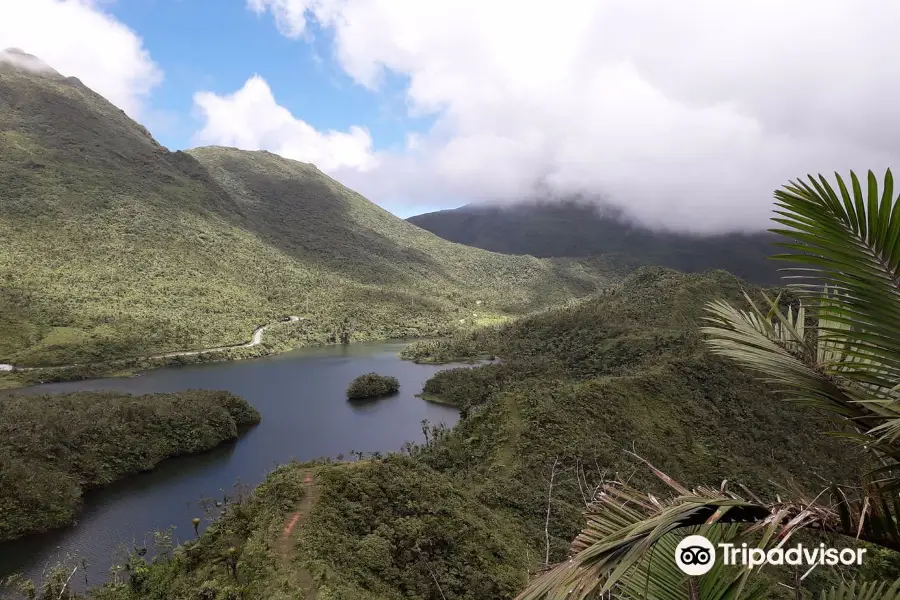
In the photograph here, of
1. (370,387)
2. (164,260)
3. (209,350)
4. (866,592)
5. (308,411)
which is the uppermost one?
(164,260)

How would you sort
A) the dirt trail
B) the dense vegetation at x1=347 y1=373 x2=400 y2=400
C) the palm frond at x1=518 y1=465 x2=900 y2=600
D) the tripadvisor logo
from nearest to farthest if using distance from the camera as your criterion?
the palm frond at x1=518 y1=465 x2=900 y2=600 → the tripadvisor logo → the dirt trail → the dense vegetation at x1=347 y1=373 x2=400 y2=400

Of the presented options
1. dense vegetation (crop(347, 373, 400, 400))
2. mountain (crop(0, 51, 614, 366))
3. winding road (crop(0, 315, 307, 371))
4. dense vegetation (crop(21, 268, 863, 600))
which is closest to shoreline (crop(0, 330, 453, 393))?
winding road (crop(0, 315, 307, 371))

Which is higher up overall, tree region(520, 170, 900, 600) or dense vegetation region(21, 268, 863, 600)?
tree region(520, 170, 900, 600)

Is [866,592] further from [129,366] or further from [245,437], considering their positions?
[129,366]

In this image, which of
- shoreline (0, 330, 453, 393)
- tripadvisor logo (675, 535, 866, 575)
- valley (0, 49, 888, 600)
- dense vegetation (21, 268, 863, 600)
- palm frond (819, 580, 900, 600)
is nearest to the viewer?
palm frond (819, 580, 900, 600)

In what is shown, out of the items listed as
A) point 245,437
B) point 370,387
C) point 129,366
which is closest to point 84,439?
point 245,437

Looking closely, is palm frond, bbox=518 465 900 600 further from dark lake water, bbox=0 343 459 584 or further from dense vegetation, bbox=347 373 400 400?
dense vegetation, bbox=347 373 400 400
